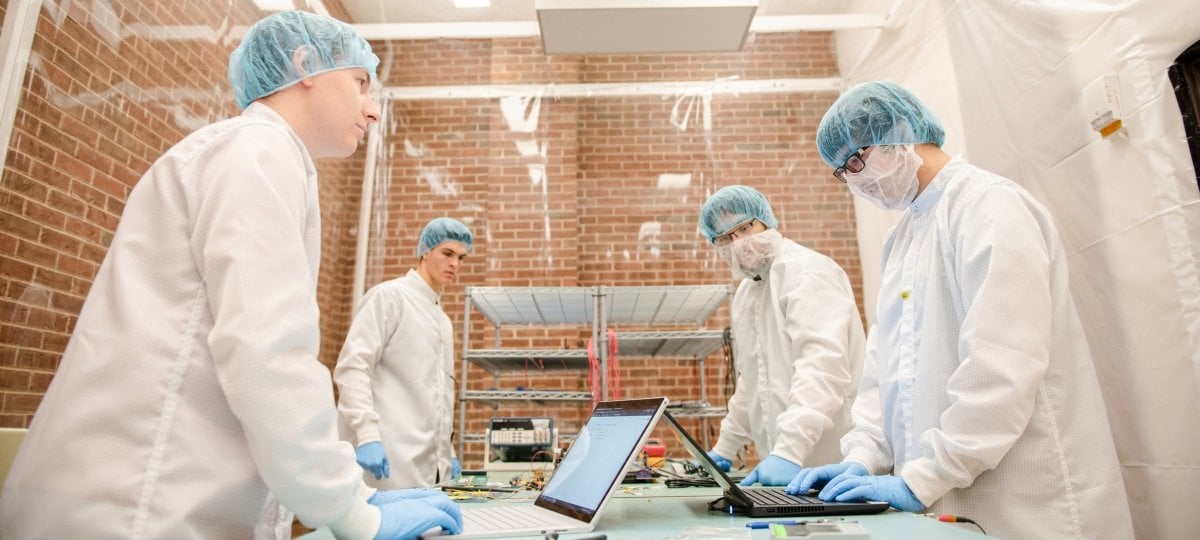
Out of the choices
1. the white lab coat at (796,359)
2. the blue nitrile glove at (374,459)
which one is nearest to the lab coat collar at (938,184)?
the white lab coat at (796,359)

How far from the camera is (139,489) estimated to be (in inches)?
26.9

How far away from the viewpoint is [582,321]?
3.50 meters

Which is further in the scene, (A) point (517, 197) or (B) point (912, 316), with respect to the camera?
(A) point (517, 197)

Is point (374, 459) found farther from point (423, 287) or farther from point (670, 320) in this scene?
point (670, 320)

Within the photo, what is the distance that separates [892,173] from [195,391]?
1.34 metres

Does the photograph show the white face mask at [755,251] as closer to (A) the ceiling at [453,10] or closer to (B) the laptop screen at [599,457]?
(B) the laptop screen at [599,457]

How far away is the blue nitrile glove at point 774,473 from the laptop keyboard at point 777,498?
38 centimetres

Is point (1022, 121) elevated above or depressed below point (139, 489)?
above

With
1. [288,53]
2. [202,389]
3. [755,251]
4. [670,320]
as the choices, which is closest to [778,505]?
[202,389]

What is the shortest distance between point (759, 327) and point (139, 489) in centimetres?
180

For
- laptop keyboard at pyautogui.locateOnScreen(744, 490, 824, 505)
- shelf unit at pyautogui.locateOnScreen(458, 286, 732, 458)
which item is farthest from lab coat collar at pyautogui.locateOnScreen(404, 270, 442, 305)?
laptop keyboard at pyautogui.locateOnScreen(744, 490, 824, 505)

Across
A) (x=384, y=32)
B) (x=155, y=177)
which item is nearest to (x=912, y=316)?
(x=155, y=177)

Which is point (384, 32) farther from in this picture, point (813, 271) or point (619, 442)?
point (619, 442)

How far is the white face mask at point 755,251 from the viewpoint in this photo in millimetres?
2115
